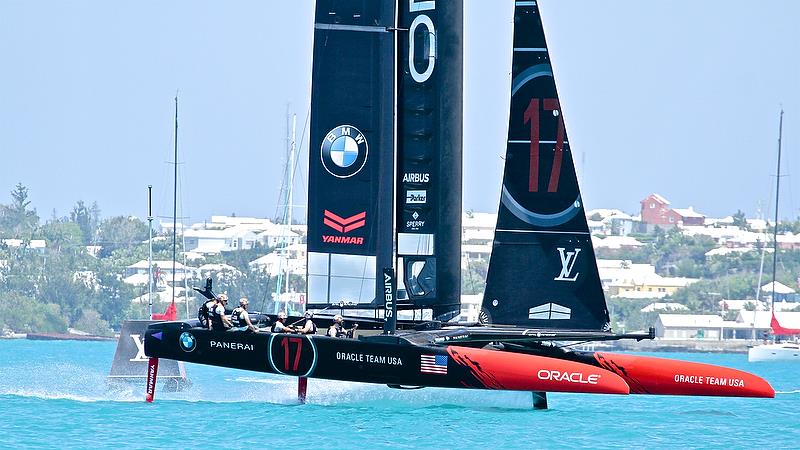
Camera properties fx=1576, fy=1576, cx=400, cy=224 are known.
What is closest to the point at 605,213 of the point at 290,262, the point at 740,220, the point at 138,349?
the point at 740,220

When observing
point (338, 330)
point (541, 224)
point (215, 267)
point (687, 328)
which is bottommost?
point (687, 328)

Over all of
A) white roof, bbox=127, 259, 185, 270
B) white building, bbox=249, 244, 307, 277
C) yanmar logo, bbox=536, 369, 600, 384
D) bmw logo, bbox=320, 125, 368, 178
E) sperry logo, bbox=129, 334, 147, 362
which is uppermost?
bmw logo, bbox=320, 125, 368, 178

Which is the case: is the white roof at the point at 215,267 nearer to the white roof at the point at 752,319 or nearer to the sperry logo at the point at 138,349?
the white roof at the point at 752,319

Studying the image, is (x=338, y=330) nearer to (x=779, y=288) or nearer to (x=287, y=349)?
(x=287, y=349)

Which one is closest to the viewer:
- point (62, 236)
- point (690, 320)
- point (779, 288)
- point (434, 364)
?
point (434, 364)

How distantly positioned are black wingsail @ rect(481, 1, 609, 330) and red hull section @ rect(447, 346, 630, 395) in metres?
1.69

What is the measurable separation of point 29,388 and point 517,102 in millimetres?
10511

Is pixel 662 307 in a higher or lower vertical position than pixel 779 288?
lower

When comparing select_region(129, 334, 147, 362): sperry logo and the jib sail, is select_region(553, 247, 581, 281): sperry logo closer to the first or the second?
the jib sail

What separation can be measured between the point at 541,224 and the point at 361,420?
150 inches

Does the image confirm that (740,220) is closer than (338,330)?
No

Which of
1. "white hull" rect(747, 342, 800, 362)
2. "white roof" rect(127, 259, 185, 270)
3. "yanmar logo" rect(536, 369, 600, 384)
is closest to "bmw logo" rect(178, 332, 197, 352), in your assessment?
"yanmar logo" rect(536, 369, 600, 384)

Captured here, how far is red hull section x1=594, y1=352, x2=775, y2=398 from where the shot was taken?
2131 cm

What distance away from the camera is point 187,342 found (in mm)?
Answer: 22125
